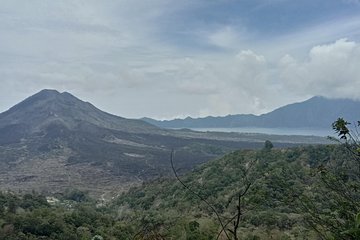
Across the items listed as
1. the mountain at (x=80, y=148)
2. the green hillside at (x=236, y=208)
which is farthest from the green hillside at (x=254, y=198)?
the mountain at (x=80, y=148)

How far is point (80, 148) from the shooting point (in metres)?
121

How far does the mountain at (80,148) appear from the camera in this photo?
83.8 metres

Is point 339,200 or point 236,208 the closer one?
point 236,208

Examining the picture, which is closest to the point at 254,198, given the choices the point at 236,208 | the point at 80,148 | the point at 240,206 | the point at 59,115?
the point at 236,208

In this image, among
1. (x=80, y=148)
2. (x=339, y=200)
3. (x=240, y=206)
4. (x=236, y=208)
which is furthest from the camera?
(x=80, y=148)

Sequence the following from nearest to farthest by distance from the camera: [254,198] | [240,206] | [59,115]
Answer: [240,206] → [254,198] → [59,115]

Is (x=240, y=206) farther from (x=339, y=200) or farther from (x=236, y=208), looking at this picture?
(x=339, y=200)

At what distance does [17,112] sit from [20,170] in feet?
270

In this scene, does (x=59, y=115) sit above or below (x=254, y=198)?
above

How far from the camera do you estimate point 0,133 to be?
145 m

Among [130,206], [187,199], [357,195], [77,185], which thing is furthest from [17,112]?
[357,195]

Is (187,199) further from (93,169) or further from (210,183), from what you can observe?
(93,169)

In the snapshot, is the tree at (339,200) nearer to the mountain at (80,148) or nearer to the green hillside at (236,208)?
the green hillside at (236,208)

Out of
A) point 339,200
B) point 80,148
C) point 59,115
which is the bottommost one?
point 80,148
